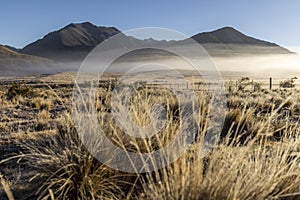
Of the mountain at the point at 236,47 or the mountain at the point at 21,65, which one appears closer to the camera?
the mountain at the point at 21,65

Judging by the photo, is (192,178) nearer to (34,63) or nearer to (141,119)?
(141,119)

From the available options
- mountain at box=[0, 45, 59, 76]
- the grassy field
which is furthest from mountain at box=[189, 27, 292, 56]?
the grassy field

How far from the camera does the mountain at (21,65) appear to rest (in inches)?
6435

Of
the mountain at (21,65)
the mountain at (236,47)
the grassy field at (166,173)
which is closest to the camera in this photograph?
the grassy field at (166,173)

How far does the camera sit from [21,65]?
17562 cm

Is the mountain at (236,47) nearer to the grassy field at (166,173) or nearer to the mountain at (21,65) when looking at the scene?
the mountain at (21,65)

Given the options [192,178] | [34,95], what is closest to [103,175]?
[192,178]

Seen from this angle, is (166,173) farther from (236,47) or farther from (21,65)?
(236,47)

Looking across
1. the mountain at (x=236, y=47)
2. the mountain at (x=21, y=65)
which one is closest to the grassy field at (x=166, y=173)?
the mountain at (x=21, y=65)

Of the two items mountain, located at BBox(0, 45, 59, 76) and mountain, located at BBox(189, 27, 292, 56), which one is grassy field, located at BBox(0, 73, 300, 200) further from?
mountain, located at BBox(189, 27, 292, 56)

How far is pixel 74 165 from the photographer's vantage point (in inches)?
151

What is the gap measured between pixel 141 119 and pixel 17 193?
1.61m

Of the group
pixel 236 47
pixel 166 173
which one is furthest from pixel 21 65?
pixel 166 173

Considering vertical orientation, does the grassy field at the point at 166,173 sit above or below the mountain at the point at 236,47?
below
